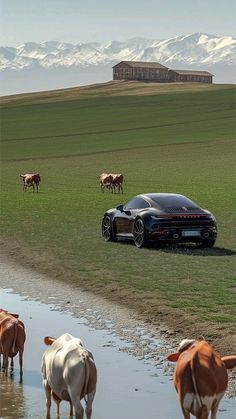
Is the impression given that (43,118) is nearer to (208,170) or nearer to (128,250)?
(208,170)

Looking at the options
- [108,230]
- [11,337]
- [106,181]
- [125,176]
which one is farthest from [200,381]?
[125,176]

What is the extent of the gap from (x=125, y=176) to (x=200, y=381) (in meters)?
53.3

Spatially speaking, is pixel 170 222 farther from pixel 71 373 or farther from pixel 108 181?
pixel 108 181

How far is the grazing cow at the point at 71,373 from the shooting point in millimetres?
8375

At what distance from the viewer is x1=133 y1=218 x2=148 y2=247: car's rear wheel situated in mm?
22797

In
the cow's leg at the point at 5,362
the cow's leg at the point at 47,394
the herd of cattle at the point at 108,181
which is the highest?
the cow's leg at the point at 47,394

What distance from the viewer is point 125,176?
200ft

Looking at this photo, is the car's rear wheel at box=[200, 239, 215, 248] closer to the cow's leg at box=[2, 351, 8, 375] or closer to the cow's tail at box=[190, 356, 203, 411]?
the cow's leg at box=[2, 351, 8, 375]

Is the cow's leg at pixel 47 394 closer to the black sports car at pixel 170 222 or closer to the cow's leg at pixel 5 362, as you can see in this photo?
the cow's leg at pixel 5 362

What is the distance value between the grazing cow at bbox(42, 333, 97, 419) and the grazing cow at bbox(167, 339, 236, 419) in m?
0.87

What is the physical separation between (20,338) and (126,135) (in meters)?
95.8

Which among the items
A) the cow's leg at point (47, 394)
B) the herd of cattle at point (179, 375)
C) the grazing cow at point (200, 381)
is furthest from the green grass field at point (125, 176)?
the grazing cow at point (200, 381)

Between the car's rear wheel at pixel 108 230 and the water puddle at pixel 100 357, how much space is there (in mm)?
7066

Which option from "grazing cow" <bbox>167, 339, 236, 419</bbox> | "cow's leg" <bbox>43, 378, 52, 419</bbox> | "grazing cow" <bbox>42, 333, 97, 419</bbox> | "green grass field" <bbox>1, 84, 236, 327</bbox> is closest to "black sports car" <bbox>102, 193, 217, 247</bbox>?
"green grass field" <bbox>1, 84, 236, 327</bbox>
